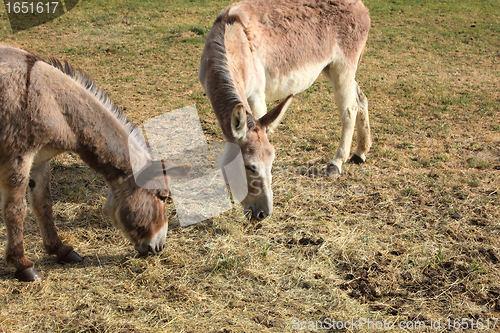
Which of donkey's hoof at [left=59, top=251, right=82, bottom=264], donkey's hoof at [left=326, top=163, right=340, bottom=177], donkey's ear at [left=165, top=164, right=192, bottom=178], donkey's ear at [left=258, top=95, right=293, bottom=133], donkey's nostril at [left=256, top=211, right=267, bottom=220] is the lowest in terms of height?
donkey's hoof at [left=326, top=163, right=340, bottom=177]

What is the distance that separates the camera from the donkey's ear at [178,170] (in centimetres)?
304

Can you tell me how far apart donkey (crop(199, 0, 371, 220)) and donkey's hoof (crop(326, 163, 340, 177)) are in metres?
0.01

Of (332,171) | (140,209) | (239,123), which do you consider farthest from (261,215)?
(332,171)

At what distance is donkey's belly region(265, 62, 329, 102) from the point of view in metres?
4.74

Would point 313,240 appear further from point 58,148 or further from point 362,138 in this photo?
point 58,148

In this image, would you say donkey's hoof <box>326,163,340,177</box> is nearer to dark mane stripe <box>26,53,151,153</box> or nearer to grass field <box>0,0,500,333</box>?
grass field <box>0,0,500,333</box>

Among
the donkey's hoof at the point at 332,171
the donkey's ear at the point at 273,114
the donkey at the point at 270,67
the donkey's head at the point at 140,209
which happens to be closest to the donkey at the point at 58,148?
the donkey's head at the point at 140,209

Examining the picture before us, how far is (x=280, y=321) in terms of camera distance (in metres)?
2.87

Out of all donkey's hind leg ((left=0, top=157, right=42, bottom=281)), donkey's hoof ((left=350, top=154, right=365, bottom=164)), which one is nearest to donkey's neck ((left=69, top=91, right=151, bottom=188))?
donkey's hind leg ((left=0, top=157, right=42, bottom=281))

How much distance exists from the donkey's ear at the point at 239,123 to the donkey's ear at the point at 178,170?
1.93ft

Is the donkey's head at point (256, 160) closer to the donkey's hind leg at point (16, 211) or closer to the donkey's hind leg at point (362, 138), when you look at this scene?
the donkey's hind leg at point (16, 211)

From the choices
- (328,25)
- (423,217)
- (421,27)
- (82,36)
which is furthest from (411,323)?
(421,27)

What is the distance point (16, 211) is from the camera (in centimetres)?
305

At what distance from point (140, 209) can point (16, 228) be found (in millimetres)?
940
